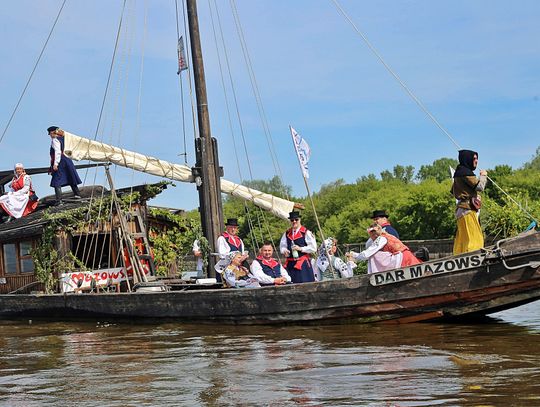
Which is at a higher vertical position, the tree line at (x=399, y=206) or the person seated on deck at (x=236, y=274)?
the tree line at (x=399, y=206)

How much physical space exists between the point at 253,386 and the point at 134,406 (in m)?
1.13

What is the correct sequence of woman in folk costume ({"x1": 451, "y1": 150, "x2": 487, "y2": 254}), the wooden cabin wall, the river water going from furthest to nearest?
the wooden cabin wall < woman in folk costume ({"x1": 451, "y1": 150, "x2": 487, "y2": 254}) < the river water

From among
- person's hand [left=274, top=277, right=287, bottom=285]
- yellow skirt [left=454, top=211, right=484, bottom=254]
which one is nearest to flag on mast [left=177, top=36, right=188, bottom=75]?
person's hand [left=274, top=277, right=287, bottom=285]

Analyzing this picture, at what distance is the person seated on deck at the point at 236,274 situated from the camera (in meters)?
12.4

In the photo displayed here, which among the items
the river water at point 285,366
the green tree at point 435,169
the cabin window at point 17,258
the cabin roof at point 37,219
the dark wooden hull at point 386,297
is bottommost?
the river water at point 285,366

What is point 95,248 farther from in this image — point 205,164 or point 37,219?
point 205,164

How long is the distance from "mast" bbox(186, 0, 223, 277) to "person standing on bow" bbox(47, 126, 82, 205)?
311 cm

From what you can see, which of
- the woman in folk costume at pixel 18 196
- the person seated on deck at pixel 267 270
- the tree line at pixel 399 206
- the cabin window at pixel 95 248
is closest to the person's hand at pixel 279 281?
the person seated on deck at pixel 267 270

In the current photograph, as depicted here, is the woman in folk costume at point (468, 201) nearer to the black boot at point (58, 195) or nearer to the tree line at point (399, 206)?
the black boot at point (58, 195)

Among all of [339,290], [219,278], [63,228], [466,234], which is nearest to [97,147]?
[63,228]

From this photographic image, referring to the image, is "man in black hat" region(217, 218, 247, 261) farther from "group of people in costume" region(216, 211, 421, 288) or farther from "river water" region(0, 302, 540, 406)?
"river water" region(0, 302, 540, 406)

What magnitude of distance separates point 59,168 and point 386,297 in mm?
8327

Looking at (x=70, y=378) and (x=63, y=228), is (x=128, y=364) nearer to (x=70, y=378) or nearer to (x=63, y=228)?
(x=70, y=378)

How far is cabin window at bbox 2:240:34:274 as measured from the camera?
1541 cm
